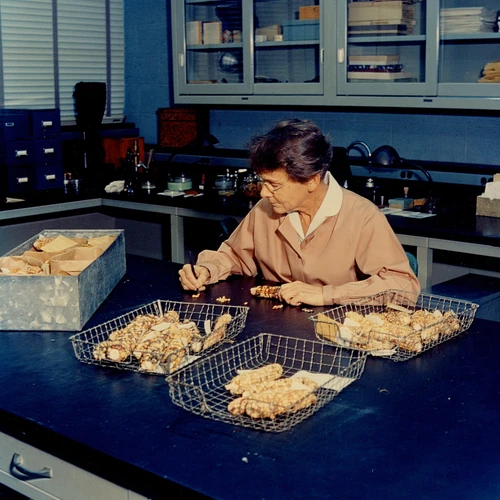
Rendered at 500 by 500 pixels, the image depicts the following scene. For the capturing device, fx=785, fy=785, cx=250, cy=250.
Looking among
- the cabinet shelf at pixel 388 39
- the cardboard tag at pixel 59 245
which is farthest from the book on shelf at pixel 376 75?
the cardboard tag at pixel 59 245

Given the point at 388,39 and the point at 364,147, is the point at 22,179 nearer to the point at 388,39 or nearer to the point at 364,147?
the point at 364,147

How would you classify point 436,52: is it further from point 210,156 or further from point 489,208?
point 210,156

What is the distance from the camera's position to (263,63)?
4738 mm

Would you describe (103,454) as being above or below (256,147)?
below

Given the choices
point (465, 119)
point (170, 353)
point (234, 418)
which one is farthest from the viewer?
point (465, 119)

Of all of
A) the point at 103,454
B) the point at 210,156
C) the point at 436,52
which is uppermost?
the point at 436,52

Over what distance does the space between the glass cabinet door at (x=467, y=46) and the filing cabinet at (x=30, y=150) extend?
2.40m

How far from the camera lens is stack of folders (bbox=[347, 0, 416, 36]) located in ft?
13.5

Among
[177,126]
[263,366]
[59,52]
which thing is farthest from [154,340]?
[59,52]

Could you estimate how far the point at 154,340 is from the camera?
6.39ft

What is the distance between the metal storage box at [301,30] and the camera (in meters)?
4.45

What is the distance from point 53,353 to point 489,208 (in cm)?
253

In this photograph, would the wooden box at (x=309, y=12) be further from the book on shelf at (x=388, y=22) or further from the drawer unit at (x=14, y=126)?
the drawer unit at (x=14, y=126)

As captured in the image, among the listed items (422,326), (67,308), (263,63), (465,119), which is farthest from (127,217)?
(422,326)
